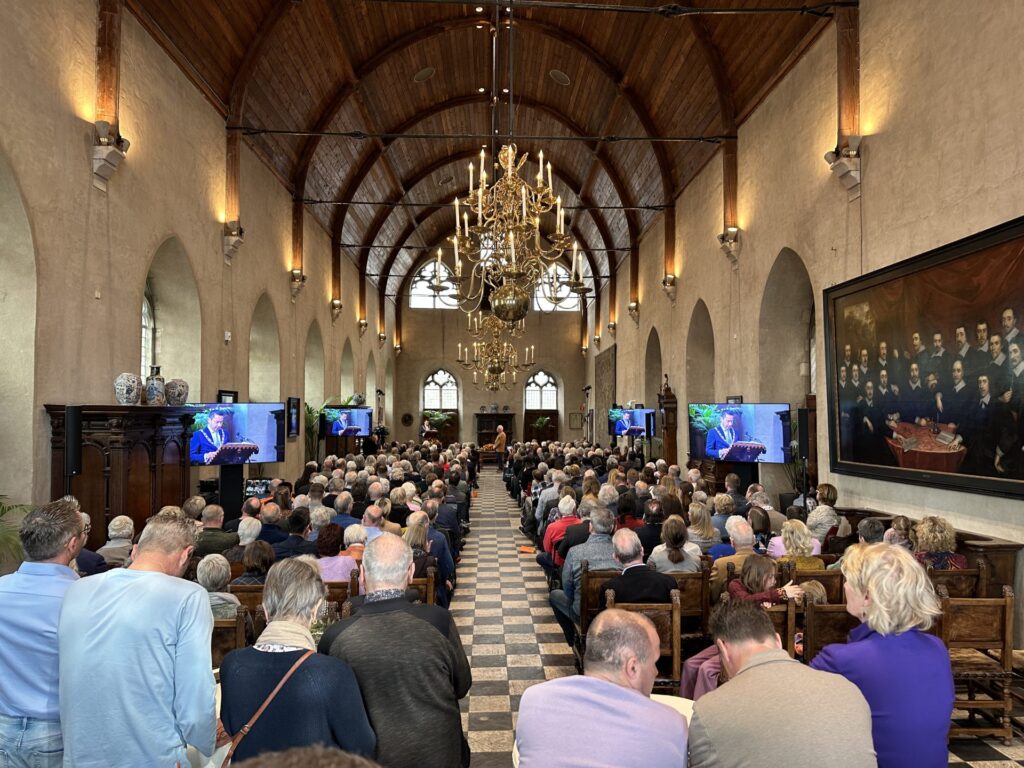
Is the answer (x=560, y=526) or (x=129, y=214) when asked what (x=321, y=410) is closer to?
(x=129, y=214)

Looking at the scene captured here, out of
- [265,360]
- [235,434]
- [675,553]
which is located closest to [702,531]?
[675,553]

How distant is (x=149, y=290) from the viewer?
395 inches

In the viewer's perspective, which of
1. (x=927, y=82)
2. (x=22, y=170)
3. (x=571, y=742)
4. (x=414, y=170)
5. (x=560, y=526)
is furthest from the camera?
(x=414, y=170)

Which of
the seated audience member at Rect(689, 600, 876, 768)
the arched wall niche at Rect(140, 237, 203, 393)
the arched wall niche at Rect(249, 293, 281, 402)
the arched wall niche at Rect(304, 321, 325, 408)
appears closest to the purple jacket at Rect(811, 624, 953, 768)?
the seated audience member at Rect(689, 600, 876, 768)

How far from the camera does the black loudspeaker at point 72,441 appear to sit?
20.5ft

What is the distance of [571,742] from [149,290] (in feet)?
32.7

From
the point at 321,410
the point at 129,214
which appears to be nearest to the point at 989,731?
the point at 129,214

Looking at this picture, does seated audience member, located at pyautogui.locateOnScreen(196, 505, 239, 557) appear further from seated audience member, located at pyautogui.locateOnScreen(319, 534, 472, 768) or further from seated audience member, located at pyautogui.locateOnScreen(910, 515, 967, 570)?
seated audience member, located at pyautogui.locateOnScreen(910, 515, 967, 570)

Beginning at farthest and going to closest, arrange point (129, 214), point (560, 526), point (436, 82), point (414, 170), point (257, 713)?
point (414, 170) → point (436, 82) → point (129, 214) → point (560, 526) → point (257, 713)

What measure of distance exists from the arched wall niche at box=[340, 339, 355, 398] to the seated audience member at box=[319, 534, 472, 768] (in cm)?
1864

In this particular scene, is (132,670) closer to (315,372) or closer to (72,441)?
(72,441)

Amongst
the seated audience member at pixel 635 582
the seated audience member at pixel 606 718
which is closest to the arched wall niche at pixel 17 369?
the seated audience member at pixel 635 582

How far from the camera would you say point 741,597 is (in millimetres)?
3762

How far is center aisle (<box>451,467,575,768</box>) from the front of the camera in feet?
13.6
